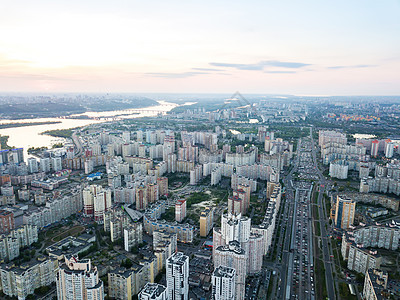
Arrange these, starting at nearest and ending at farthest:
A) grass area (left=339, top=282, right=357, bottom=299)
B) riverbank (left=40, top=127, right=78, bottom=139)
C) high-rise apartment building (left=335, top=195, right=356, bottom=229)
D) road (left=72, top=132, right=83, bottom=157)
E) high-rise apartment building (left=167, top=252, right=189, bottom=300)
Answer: high-rise apartment building (left=167, top=252, right=189, bottom=300)
grass area (left=339, top=282, right=357, bottom=299)
high-rise apartment building (left=335, top=195, right=356, bottom=229)
road (left=72, top=132, right=83, bottom=157)
riverbank (left=40, top=127, right=78, bottom=139)

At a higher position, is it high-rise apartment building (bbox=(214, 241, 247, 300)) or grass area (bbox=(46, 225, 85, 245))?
high-rise apartment building (bbox=(214, 241, 247, 300))

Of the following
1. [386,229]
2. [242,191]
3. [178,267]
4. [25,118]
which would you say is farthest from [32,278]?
[25,118]

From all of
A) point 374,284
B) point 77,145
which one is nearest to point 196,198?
point 374,284

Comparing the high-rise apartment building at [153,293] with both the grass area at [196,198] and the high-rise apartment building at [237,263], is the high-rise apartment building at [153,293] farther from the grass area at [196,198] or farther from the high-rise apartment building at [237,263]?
the grass area at [196,198]

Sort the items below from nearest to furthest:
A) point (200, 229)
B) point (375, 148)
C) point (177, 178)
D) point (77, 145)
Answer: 1. point (200, 229)
2. point (177, 178)
3. point (375, 148)
4. point (77, 145)

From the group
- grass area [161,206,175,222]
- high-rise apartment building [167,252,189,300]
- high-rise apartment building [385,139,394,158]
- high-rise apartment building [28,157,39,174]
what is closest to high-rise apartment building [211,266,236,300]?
high-rise apartment building [167,252,189,300]

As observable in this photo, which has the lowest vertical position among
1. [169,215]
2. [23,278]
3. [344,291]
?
[344,291]

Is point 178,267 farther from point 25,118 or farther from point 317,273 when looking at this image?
point 25,118

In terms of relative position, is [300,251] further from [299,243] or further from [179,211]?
[179,211]

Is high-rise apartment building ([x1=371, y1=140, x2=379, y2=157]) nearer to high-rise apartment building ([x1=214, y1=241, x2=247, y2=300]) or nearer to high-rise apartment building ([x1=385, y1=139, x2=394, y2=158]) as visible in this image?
high-rise apartment building ([x1=385, y1=139, x2=394, y2=158])
